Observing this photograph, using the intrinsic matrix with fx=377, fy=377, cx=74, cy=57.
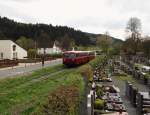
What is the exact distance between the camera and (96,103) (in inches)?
848

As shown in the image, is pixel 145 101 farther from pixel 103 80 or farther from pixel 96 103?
pixel 103 80

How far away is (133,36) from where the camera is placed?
12488 cm

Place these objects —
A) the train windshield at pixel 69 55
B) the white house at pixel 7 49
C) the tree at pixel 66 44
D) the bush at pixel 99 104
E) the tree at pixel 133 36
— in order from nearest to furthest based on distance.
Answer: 1. the bush at pixel 99 104
2. the train windshield at pixel 69 55
3. the white house at pixel 7 49
4. the tree at pixel 133 36
5. the tree at pixel 66 44

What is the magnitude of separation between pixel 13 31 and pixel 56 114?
154176 mm

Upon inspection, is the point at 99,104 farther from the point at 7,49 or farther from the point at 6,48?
the point at 6,48

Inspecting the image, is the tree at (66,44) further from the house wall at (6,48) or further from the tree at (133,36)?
the house wall at (6,48)

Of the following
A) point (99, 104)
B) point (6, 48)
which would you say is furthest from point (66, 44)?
point (99, 104)

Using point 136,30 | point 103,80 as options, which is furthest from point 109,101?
point 136,30

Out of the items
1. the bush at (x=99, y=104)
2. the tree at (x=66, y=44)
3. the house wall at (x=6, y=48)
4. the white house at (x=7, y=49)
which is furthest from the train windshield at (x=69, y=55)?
the tree at (x=66, y=44)

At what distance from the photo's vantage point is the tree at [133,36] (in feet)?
398

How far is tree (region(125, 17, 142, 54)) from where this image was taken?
12144cm

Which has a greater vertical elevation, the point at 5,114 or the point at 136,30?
the point at 136,30

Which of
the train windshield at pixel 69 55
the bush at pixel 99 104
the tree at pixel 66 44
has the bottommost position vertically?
the bush at pixel 99 104

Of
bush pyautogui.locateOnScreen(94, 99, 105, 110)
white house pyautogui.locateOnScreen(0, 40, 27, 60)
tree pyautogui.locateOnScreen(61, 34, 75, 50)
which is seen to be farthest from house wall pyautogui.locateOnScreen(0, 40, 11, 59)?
bush pyautogui.locateOnScreen(94, 99, 105, 110)
